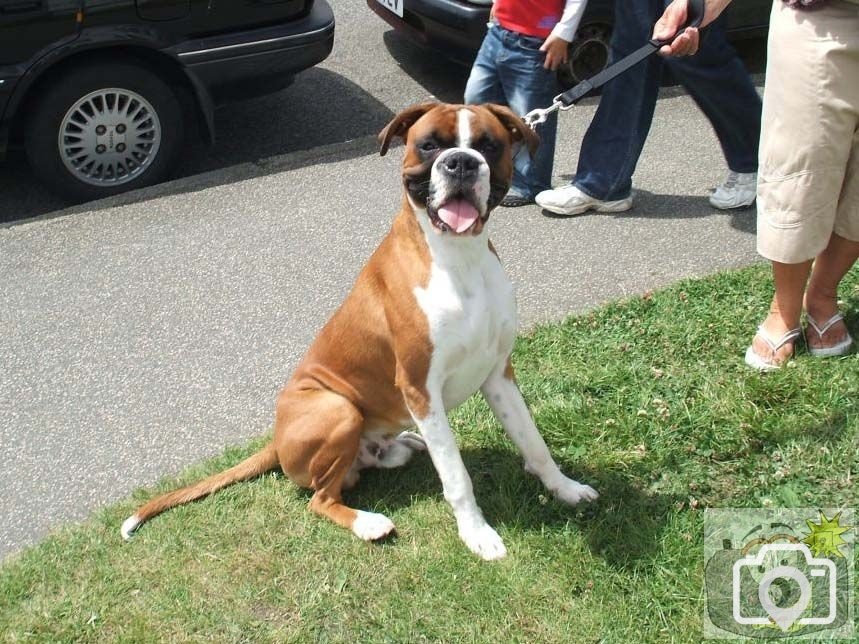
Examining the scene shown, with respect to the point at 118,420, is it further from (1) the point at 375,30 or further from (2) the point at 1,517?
(1) the point at 375,30

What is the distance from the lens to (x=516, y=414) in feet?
11.7

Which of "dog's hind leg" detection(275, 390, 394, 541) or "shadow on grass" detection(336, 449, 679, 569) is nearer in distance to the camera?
"shadow on grass" detection(336, 449, 679, 569)

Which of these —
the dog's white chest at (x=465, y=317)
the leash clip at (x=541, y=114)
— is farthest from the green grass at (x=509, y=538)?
the leash clip at (x=541, y=114)

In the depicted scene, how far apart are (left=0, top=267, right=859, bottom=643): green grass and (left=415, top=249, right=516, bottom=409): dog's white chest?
60 cm

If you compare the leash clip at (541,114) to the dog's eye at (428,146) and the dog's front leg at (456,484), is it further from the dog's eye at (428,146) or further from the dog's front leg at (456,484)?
the dog's front leg at (456,484)

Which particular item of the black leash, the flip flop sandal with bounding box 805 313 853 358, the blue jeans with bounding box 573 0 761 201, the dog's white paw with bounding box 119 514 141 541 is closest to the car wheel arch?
the blue jeans with bounding box 573 0 761 201

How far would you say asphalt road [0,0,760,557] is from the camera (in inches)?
171

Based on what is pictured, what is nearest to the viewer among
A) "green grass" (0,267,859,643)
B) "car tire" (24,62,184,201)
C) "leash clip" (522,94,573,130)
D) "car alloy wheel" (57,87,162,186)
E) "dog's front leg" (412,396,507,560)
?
"green grass" (0,267,859,643)

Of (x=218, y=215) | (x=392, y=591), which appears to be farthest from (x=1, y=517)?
(x=218, y=215)

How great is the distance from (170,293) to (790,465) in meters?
3.31

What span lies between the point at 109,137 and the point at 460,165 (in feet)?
12.7

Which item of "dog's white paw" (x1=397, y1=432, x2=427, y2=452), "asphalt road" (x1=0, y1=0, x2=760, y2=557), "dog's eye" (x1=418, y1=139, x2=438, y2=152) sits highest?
"dog's eye" (x1=418, y1=139, x2=438, y2=152)

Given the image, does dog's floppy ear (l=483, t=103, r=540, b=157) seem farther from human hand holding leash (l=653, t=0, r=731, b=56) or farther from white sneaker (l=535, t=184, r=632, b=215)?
white sneaker (l=535, t=184, r=632, b=215)

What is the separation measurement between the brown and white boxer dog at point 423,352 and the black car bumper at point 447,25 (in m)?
3.83
